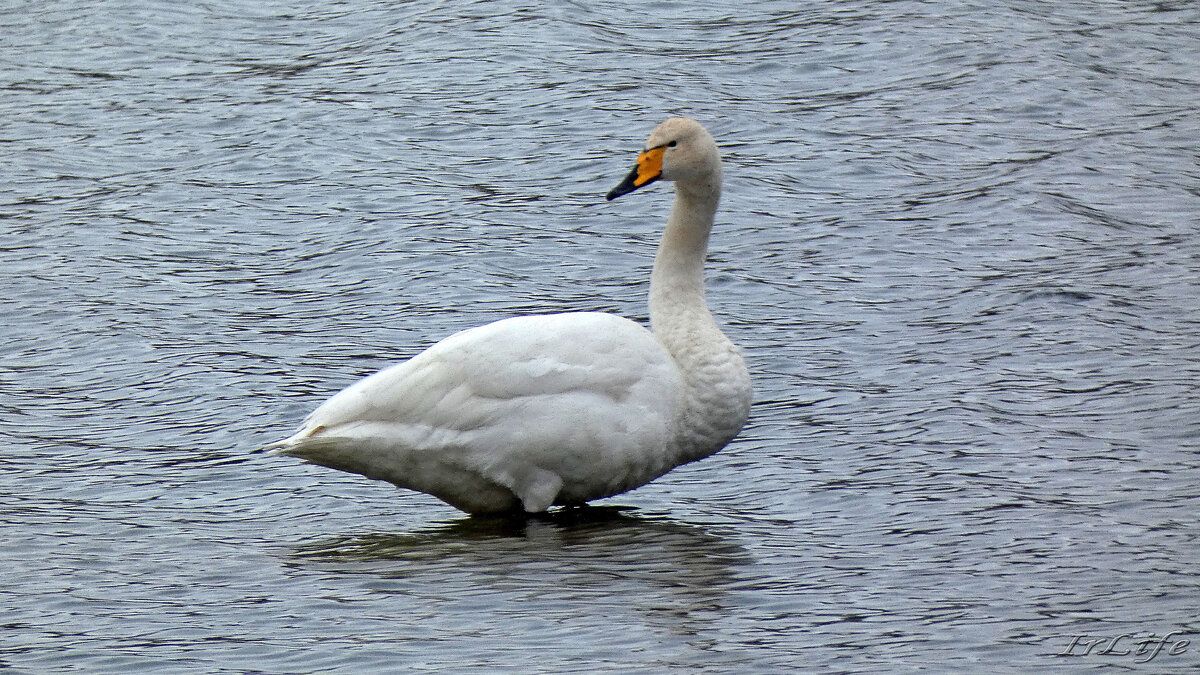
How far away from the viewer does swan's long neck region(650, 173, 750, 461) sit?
7.90 m

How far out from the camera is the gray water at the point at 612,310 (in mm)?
6551

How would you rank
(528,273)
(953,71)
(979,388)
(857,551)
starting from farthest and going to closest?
(953,71) → (528,273) → (979,388) → (857,551)

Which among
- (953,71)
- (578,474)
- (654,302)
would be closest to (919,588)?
(578,474)

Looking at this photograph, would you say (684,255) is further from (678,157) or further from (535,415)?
(535,415)

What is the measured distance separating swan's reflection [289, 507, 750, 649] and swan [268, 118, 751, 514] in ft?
0.56

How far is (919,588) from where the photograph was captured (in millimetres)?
6672

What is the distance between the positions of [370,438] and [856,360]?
3.32 m

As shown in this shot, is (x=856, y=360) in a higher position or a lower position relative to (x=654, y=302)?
lower

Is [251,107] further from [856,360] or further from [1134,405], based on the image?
[1134,405]

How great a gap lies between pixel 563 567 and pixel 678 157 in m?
2.34

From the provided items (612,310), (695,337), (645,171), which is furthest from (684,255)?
(612,310)

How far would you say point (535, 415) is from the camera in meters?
7.64

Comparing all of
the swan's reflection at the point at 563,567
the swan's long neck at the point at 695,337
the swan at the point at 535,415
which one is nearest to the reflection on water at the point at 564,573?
the swan's reflection at the point at 563,567

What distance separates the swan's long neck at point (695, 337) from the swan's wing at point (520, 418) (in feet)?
0.47
